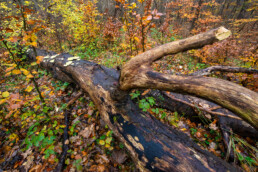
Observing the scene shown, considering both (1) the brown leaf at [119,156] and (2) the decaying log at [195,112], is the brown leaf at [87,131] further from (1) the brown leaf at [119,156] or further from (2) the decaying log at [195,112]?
(2) the decaying log at [195,112]

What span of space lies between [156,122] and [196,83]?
110cm

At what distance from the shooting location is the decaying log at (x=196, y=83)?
1008 millimetres

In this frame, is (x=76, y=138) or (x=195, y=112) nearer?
(x=76, y=138)

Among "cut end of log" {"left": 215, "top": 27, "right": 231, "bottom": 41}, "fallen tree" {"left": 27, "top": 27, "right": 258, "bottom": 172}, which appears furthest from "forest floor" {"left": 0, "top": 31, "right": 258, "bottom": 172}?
"cut end of log" {"left": 215, "top": 27, "right": 231, "bottom": 41}

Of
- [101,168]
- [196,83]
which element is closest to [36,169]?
[101,168]

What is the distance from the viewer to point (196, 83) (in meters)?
1.22

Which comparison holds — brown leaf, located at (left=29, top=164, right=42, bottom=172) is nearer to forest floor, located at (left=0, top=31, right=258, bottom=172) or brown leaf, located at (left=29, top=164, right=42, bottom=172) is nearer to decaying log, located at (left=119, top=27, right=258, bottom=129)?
forest floor, located at (left=0, top=31, right=258, bottom=172)

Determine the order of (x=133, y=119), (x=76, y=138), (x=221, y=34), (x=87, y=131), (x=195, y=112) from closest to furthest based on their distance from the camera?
1. (x=221, y=34)
2. (x=133, y=119)
3. (x=76, y=138)
4. (x=87, y=131)
5. (x=195, y=112)

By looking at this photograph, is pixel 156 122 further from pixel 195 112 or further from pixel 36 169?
pixel 36 169

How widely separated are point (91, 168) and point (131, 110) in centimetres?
126

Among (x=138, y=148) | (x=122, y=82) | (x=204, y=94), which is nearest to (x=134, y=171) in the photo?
(x=138, y=148)

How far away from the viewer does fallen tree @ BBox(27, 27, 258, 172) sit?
42.8 inches

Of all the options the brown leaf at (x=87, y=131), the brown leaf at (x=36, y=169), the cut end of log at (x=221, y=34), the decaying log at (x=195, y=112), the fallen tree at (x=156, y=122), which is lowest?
the brown leaf at (x=36, y=169)

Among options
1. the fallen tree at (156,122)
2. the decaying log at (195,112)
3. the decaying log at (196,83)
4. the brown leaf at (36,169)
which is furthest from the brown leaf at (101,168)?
the decaying log at (195,112)
